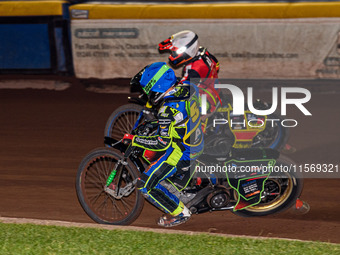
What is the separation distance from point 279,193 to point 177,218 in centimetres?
118

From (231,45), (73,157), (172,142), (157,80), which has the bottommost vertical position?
(73,157)

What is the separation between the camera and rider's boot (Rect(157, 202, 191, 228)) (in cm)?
676

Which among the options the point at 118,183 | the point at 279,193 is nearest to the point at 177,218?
the point at 118,183

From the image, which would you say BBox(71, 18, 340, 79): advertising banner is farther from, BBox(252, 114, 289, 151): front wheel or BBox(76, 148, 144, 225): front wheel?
BBox(76, 148, 144, 225): front wheel

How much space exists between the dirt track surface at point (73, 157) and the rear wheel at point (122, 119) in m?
0.89

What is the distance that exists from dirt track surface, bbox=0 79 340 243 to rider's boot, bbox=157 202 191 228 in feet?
0.66

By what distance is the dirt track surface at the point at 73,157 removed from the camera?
7.05m

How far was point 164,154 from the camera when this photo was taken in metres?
6.75

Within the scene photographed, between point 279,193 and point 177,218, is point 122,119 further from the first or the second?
point 279,193

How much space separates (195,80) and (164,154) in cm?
171

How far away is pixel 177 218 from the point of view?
680 centimetres

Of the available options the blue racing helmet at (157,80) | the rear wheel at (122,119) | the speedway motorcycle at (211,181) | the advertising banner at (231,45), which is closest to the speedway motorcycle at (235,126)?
the rear wheel at (122,119)

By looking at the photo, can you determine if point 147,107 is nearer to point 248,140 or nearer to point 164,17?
point 248,140

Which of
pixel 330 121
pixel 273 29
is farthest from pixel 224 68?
pixel 330 121
